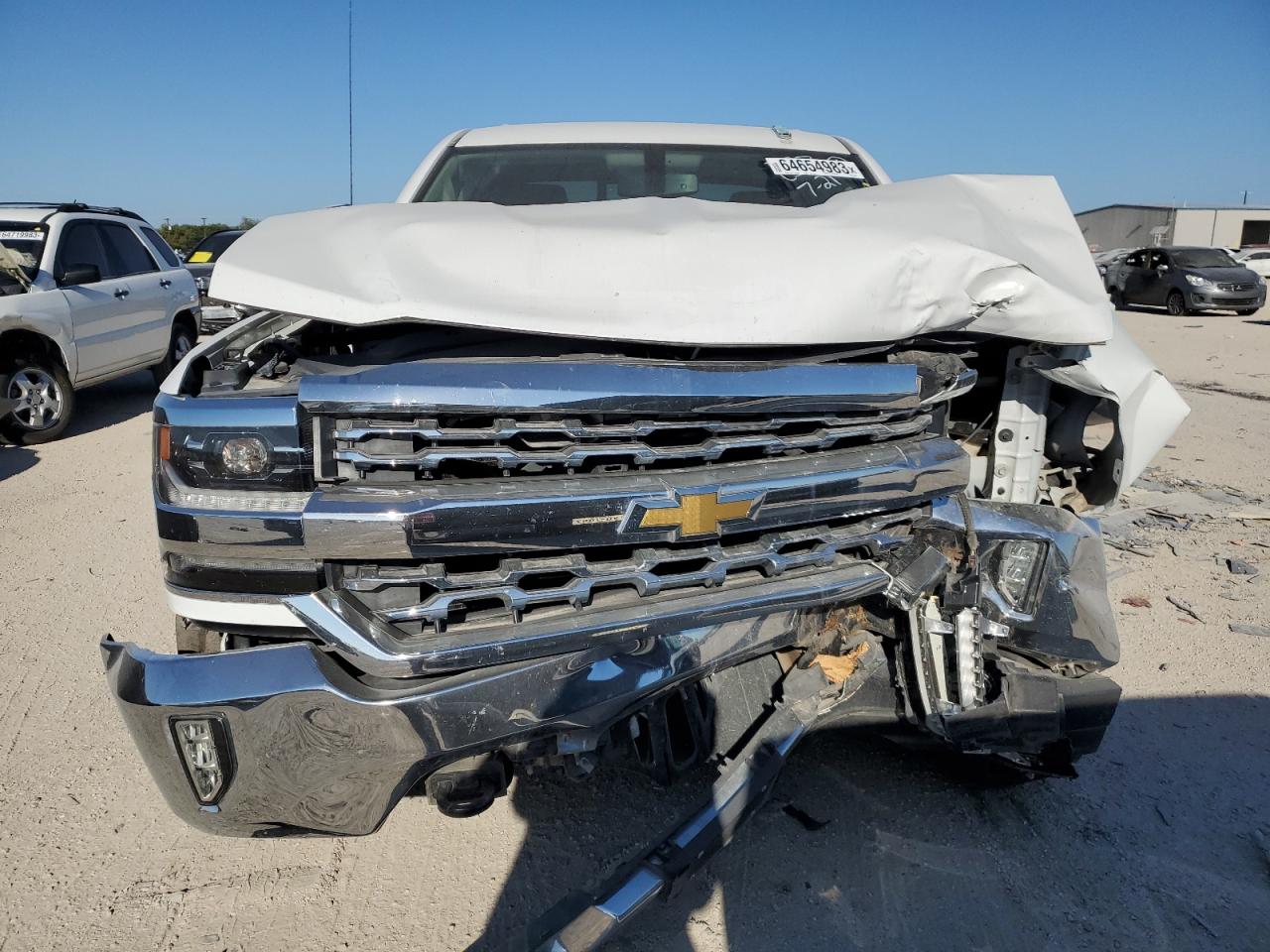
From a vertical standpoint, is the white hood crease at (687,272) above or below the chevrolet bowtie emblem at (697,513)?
above

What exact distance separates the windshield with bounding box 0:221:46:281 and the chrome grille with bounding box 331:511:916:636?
8.11m

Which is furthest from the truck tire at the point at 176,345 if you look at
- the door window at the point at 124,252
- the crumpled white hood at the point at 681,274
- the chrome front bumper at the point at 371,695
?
the chrome front bumper at the point at 371,695

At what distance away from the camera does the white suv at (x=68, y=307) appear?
7.96 meters

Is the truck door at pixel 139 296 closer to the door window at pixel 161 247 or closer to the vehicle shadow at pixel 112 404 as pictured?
the door window at pixel 161 247

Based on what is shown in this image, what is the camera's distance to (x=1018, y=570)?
2.79 meters

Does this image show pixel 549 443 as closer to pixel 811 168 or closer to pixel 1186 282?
pixel 811 168

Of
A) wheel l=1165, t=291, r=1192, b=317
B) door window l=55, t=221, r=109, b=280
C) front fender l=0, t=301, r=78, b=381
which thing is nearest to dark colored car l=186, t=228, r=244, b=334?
door window l=55, t=221, r=109, b=280

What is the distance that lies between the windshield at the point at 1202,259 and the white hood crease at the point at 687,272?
2228 cm

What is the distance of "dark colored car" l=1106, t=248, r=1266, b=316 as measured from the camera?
20141mm

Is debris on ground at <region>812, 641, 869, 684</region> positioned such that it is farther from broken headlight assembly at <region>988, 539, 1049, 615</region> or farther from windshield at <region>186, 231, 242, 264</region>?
windshield at <region>186, 231, 242, 264</region>

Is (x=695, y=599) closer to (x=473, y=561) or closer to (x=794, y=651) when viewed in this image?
(x=473, y=561)

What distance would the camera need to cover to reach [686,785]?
10.1 feet

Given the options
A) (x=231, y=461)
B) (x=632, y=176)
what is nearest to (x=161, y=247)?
(x=632, y=176)

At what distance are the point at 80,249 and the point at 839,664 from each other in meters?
8.94
